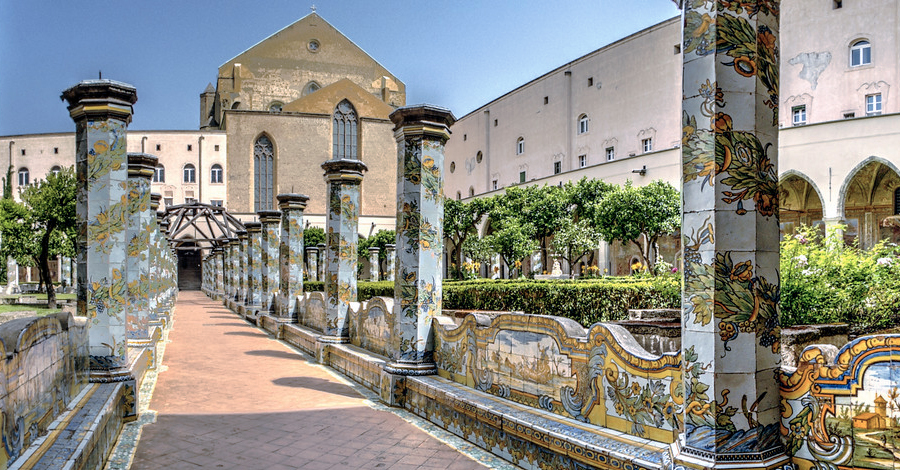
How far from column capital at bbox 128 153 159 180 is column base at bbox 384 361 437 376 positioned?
5607 mm

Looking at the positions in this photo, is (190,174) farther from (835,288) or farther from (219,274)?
(835,288)

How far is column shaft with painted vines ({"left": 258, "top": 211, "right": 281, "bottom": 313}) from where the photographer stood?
17.5 metres

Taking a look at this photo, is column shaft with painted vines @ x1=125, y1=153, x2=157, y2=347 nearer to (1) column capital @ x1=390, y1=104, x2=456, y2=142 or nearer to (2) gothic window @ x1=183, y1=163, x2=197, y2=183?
(1) column capital @ x1=390, y1=104, x2=456, y2=142

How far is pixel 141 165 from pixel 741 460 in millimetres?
9716

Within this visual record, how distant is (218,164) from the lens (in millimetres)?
50656

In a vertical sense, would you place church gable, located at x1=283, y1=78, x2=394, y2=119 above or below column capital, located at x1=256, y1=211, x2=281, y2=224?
above

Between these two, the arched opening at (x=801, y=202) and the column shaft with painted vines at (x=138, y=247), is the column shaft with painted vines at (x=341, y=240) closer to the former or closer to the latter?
the column shaft with painted vines at (x=138, y=247)

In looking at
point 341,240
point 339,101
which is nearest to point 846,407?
point 341,240

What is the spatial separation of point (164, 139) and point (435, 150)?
162 ft

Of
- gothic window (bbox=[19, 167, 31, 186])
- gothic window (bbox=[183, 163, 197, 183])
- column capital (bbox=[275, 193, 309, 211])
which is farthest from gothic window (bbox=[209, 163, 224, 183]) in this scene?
column capital (bbox=[275, 193, 309, 211])

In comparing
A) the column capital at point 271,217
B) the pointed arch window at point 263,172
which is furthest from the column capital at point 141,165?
the pointed arch window at point 263,172

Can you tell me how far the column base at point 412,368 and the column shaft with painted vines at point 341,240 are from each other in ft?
11.6

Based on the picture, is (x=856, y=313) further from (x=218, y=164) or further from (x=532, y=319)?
(x=218, y=164)

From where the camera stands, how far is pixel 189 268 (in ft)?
174
